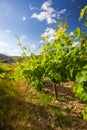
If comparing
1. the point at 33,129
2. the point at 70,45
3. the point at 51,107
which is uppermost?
the point at 70,45

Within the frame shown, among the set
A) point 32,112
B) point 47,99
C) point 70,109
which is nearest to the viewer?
point 32,112

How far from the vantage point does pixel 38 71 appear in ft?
21.9

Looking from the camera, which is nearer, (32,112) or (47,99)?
(32,112)

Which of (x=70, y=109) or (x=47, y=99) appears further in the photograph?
(x=47, y=99)

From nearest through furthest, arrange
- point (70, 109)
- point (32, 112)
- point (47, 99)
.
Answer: point (32, 112) → point (70, 109) → point (47, 99)

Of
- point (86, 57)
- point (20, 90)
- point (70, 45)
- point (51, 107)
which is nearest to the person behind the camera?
point (86, 57)

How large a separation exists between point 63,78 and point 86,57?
6.73 ft

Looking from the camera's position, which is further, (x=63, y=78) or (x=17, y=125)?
(x=63, y=78)

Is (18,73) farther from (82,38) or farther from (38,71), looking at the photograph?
(82,38)

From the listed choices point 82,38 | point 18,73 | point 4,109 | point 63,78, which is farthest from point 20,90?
point 82,38

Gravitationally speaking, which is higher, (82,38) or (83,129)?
(82,38)

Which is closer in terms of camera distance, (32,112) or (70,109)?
(32,112)

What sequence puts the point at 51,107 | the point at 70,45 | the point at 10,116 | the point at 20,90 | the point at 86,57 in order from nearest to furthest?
1. the point at 86,57
2. the point at 70,45
3. the point at 10,116
4. the point at 51,107
5. the point at 20,90

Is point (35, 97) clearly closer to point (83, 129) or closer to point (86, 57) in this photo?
point (83, 129)
